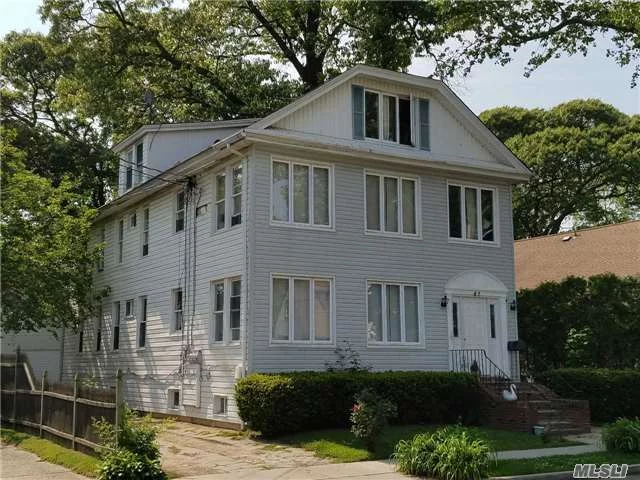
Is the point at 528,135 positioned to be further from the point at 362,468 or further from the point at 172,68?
the point at 362,468

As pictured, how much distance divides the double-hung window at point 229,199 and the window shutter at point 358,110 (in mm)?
3299

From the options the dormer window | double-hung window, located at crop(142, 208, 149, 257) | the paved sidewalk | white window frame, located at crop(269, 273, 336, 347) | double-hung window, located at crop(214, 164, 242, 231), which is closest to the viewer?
the paved sidewalk

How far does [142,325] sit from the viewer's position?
22.3 m

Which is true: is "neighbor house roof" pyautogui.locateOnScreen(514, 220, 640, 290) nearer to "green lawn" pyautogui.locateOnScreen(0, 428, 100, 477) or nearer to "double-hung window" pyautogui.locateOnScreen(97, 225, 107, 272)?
"double-hung window" pyautogui.locateOnScreen(97, 225, 107, 272)

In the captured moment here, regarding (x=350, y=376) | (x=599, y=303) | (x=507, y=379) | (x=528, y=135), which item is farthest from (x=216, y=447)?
(x=528, y=135)

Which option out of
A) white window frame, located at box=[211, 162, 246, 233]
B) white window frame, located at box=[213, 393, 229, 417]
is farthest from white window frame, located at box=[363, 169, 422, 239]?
white window frame, located at box=[213, 393, 229, 417]

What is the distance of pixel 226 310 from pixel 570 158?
2292 centimetres

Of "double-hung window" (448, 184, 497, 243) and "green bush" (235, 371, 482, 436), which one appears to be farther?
"double-hung window" (448, 184, 497, 243)

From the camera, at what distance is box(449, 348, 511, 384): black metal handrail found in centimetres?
1948

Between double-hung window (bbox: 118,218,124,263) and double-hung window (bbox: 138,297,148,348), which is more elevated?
double-hung window (bbox: 118,218,124,263)

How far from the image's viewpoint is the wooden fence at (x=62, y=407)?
12.0m

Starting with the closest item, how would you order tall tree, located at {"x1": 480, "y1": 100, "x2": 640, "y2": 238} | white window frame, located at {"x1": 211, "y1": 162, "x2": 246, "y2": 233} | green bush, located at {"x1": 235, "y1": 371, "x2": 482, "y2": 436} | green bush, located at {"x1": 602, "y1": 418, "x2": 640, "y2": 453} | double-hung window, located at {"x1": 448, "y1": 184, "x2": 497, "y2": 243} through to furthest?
green bush, located at {"x1": 602, "y1": 418, "x2": 640, "y2": 453}, green bush, located at {"x1": 235, "y1": 371, "x2": 482, "y2": 436}, white window frame, located at {"x1": 211, "y1": 162, "x2": 246, "y2": 233}, double-hung window, located at {"x1": 448, "y1": 184, "x2": 497, "y2": 243}, tall tree, located at {"x1": 480, "y1": 100, "x2": 640, "y2": 238}

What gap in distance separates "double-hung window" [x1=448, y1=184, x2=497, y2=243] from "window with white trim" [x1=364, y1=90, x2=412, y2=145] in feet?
6.80

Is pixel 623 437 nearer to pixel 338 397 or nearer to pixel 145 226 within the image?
pixel 338 397
